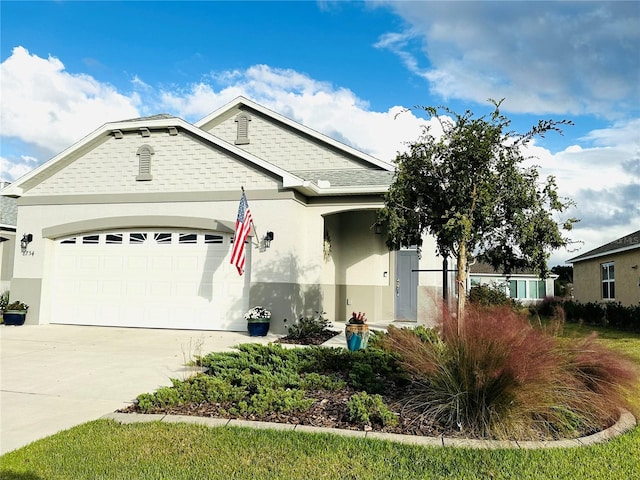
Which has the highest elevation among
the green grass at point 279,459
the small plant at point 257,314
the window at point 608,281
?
the window at point 608,281

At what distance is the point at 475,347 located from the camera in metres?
4.52

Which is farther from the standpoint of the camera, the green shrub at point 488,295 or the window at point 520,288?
the window at point 520,288

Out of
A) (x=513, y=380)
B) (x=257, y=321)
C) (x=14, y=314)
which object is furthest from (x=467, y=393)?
(x=14, y=314)

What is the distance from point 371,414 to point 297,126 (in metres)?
12.7

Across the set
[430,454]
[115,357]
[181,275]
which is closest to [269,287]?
[181,275]

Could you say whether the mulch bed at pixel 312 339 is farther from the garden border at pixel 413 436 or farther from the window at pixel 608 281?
the window at pixel 608 281

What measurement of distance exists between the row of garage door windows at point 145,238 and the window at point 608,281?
18084 millimetres

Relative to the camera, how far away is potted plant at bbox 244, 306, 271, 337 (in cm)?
1141

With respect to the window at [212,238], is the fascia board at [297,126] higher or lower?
higher

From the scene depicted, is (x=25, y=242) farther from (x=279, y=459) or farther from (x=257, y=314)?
(x=279, y=459)

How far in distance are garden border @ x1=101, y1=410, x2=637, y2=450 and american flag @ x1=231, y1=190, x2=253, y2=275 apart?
21.0 ft

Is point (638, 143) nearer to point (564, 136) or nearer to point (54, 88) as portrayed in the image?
point (564, 136)

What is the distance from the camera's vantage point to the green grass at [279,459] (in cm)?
353

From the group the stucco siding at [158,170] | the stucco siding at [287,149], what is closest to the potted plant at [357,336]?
the stucco siding at [158,170]
